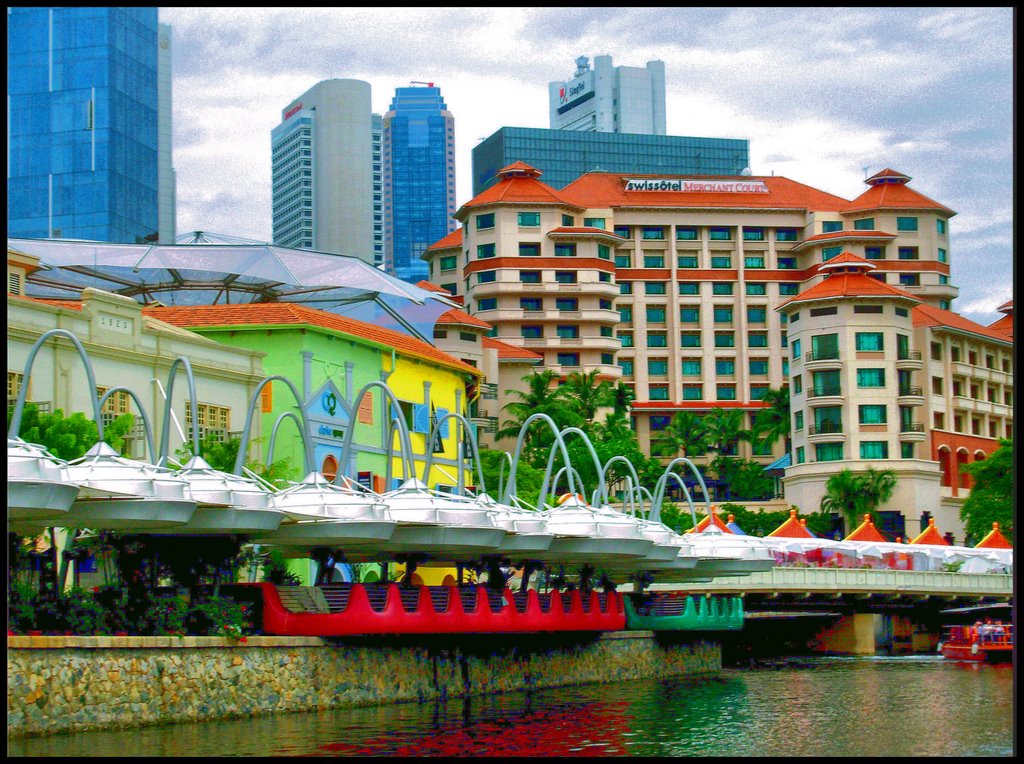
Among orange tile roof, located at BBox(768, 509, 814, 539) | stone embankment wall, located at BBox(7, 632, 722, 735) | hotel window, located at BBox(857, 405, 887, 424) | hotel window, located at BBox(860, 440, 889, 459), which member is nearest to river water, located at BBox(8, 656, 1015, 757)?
stone embankment wall, located at BBox(7, 632, 722, 735)

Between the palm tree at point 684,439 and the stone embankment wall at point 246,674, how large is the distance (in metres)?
75.1

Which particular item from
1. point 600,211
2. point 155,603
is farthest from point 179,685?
point 600,211

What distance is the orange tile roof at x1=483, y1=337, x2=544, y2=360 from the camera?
4865 inches

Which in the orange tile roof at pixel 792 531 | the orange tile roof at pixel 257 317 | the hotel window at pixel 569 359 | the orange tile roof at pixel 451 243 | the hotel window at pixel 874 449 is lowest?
the orange tile roof at pixel 792 531

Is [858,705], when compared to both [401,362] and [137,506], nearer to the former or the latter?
[137,506]

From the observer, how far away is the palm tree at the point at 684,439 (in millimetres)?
130875

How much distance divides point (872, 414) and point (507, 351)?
88.1ft

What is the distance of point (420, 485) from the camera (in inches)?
Answer: 1720

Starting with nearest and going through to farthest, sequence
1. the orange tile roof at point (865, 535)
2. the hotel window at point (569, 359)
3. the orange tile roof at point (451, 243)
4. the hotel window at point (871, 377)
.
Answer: the orange tile roof at point (865, 535) < the hotel window at point (871, 377) < the hotel window at point (569, 359) < the orange tile roof at point (451, 243)

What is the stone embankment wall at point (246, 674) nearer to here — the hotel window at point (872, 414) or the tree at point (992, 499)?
the tree at point (992, 499)

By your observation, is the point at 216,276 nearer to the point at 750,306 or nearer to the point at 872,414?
the point at 872,414

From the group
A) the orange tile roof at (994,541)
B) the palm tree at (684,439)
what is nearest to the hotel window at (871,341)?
the palm tree at (684,439)

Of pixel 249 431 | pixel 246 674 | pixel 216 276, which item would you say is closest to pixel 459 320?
pixel 216 276

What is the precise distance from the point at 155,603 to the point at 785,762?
21643mm
